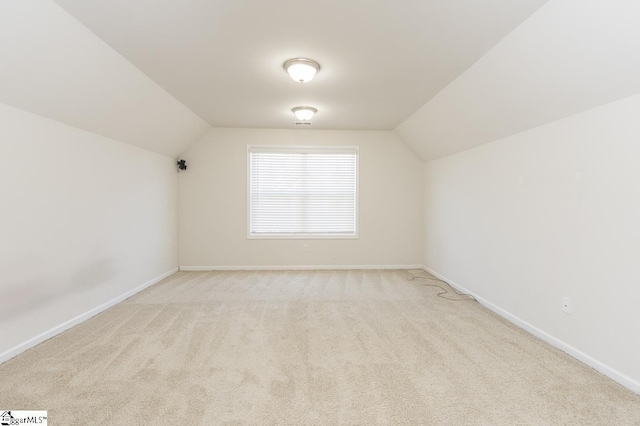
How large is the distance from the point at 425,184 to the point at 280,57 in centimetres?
356

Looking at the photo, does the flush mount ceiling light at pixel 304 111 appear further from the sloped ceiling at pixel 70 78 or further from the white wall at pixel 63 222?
the white wall at pixel 63 222

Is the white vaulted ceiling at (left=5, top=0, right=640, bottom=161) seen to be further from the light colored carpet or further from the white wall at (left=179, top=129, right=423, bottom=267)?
the light colored carpet

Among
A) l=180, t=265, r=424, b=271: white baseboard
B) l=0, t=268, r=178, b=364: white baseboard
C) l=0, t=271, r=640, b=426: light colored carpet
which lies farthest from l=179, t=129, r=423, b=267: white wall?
l=0, t=271, r=640, b=426: light colored carpet

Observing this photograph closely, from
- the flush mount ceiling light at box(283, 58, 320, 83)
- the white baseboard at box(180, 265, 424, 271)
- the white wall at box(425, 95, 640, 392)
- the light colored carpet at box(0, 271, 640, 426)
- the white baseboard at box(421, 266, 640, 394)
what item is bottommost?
the light colored carpet at box(0, 271, 640, 426)

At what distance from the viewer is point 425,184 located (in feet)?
17.6

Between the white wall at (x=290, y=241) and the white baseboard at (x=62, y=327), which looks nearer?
the white baseboard at (x=62, y=327)

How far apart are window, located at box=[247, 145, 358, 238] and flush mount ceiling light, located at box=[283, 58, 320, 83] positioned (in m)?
2.52

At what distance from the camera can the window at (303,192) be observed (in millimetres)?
5344

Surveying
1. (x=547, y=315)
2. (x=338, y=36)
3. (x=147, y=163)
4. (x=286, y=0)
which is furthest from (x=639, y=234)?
(x=147, y=163)

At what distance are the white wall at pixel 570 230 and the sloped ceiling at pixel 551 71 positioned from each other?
144 millimetres

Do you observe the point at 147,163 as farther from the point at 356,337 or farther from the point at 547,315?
the point at 547,315

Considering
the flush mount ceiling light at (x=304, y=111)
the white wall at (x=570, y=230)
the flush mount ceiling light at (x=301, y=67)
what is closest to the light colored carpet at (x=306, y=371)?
the white wall at (x=570, y=230)

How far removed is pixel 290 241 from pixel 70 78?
11.8ft

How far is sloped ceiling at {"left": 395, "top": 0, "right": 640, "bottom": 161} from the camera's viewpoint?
5.73 feet
